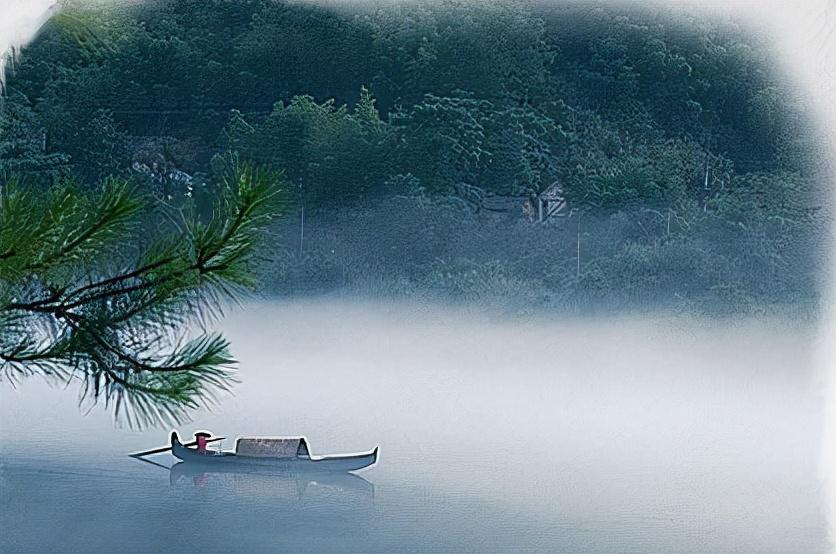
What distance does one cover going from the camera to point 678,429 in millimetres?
2350

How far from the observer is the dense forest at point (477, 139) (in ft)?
7.69

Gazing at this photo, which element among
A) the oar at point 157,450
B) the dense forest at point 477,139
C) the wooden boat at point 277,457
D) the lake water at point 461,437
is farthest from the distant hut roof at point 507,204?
the oar at point 157,450

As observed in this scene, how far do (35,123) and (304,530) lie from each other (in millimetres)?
934

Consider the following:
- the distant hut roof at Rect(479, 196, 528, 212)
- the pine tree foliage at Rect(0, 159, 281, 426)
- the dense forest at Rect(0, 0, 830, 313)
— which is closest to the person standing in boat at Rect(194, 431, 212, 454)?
the dense forest at Rect(0, 0, 830, 313)

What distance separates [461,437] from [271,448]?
0.36 metres

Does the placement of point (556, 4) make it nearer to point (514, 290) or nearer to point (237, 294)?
point (514, 290)

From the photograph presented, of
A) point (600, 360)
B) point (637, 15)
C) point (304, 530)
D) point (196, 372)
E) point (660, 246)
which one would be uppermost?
point (637, 15)

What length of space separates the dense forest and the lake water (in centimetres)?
9

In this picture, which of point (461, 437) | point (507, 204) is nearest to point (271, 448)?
point (461, 437)

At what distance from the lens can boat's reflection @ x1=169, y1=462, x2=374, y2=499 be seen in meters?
2.34

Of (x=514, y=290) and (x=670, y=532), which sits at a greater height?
(x=514, y=290)

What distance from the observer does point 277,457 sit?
2350 millimetres

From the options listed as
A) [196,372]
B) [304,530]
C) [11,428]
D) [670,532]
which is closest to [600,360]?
[670,532]

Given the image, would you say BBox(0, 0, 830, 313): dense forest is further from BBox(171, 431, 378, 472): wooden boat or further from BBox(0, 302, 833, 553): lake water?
BBox(171, 431, 378, 472): wooden boat
